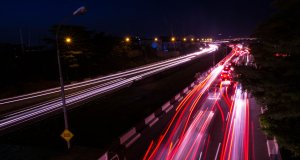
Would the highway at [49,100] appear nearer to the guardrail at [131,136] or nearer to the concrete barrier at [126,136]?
the guardrail at [131,136]

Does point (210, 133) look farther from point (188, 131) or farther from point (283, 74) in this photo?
point (283, 74)

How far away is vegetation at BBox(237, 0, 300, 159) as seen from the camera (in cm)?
898

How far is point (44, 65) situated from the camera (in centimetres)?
4228

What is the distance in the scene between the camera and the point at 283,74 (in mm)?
9430

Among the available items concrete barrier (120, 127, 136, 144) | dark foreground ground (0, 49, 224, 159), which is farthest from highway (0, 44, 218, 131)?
concrete barrier (120, 127, 136, 144)

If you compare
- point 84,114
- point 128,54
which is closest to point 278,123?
point 84,114

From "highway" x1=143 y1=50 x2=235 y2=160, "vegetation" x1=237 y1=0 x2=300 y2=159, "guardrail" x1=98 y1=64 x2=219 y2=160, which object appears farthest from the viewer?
"highway" x1=143 y1=50 x2=235 y2=160

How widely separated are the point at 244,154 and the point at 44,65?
→ 116 ft

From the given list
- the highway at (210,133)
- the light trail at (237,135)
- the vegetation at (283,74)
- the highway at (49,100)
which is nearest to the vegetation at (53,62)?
the highway at (49,100)

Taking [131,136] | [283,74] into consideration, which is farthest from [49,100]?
[283,74]

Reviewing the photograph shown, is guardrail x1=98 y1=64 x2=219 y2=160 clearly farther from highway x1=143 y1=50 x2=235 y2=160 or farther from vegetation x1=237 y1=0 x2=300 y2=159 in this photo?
vegetation x1=237 y1=0 x2=300 y2=159

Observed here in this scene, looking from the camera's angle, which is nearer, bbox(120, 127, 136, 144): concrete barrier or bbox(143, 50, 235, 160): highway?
bbox(143, 50, 235, 160): highway

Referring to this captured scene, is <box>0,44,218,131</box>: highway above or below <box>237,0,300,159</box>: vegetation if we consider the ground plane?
below

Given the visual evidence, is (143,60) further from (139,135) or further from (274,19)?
(274,19)
